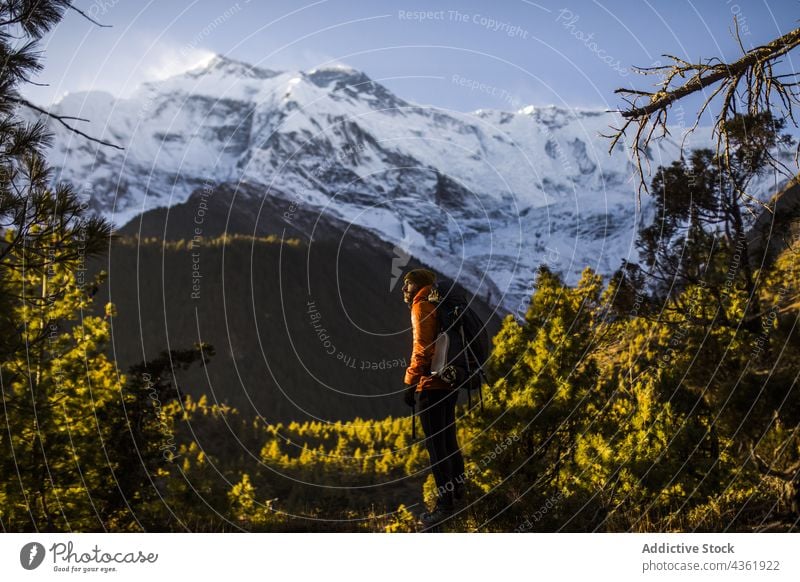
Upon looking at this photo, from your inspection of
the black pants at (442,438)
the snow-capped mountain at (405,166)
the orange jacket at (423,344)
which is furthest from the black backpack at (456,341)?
the snow-capped mountain at (405,166)

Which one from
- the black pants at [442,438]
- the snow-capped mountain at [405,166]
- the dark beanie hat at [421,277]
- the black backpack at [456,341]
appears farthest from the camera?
the snow-capped mountain at [405,166]

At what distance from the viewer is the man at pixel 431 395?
6.26m

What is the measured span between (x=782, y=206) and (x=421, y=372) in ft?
24.3

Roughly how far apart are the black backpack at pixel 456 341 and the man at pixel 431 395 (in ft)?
0.20

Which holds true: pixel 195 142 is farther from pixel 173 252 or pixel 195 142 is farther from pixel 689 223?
pixel 689 223

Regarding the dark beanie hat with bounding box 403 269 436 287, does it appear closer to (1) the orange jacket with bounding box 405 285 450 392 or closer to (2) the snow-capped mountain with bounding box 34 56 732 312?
(1) the orange jacket with bounding box 405 285 450 392

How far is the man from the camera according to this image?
20.5 feet

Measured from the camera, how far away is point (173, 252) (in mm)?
51906

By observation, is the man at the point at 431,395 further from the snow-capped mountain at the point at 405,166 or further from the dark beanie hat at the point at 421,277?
the snow-capped mountain at the point at 405,166

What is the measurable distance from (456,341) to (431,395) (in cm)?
51

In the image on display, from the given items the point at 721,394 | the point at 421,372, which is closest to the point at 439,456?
the point at 421,372

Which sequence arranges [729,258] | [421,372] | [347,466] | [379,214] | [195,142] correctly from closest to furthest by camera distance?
[421,372]
[729,258]
[347,466]
[379,214]
[195,142]

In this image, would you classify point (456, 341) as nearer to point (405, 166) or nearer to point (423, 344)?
point (423, 344)

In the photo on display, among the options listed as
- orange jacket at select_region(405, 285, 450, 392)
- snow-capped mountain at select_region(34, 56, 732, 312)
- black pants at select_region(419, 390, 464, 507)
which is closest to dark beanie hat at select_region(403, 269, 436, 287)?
orange jacket at select_region(405, 285, 450, 392)
